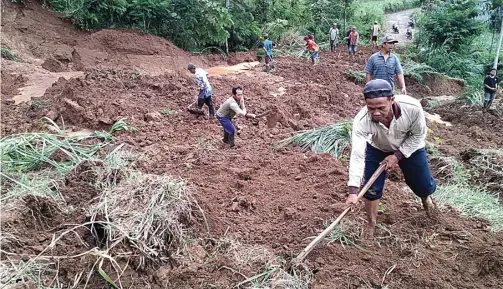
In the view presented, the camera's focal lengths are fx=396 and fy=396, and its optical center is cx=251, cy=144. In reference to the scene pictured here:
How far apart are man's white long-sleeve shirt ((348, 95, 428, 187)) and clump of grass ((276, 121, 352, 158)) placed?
7.16 ft

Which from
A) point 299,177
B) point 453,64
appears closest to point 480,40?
point 453,64

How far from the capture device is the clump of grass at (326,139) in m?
5.46

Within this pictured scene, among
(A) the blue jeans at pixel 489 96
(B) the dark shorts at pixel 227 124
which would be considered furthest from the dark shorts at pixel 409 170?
(A) the blue jeans at pixel 489 96

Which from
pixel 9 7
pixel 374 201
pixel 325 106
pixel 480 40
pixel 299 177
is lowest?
pixel 480 40

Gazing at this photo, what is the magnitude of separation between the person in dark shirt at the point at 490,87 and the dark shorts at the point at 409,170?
7191 mm

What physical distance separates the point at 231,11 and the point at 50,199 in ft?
40.4

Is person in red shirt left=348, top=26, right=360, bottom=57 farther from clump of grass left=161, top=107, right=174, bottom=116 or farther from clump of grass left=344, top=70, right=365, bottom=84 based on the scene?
clump of grass left=161, top=107, right=174, bottom=116

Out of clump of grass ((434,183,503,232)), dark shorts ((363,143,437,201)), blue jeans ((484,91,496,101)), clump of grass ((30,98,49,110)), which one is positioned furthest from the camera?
blue jeans ((484,91,496,101))

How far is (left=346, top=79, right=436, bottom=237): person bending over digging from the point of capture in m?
2.79

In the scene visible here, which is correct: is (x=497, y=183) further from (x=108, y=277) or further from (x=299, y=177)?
(x=108, y=277)

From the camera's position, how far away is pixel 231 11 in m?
14.4

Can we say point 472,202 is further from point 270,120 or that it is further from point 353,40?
point 353,40

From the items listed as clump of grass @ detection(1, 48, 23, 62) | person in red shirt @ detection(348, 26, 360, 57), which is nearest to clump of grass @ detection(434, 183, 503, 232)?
clump of grass @ detection(1, 48, 23, 62)

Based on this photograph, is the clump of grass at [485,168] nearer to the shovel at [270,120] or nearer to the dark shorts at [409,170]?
the dark shorts at [409,170]
